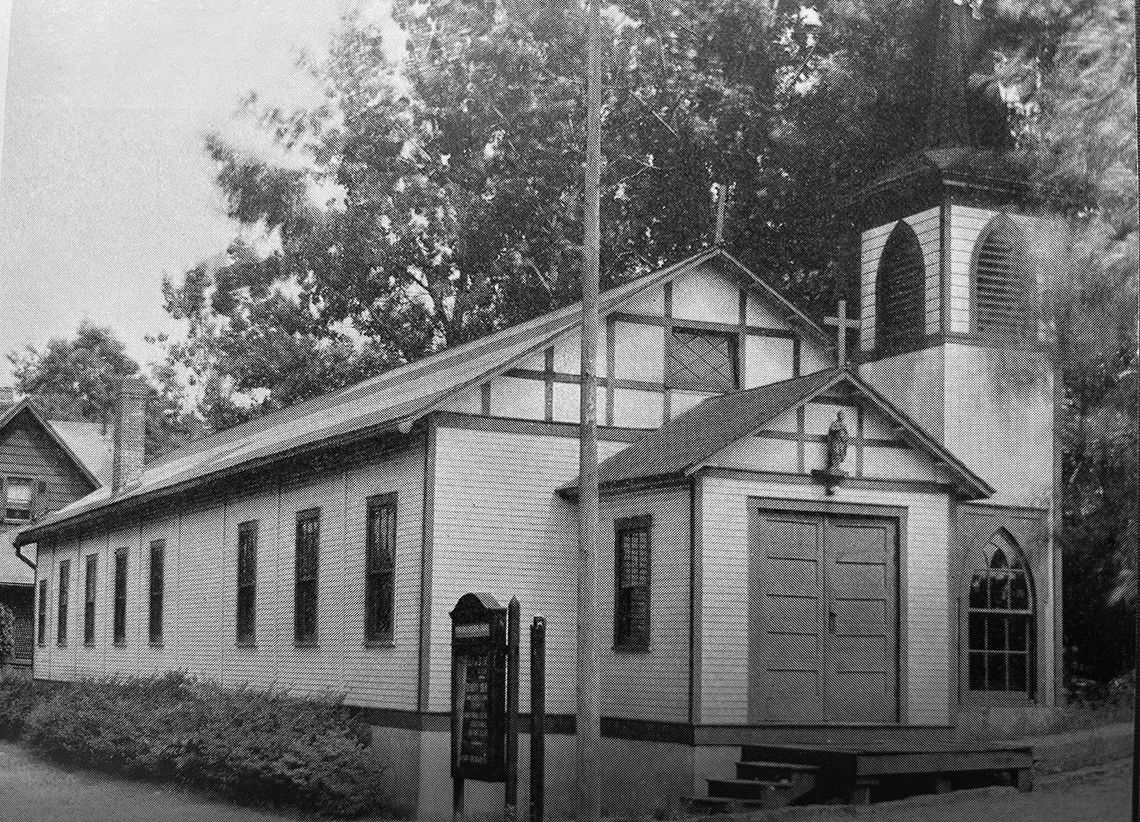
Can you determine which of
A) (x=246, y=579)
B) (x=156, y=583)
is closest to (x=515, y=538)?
(x=246, y=579)

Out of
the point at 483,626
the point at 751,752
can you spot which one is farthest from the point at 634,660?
the point at 483,626

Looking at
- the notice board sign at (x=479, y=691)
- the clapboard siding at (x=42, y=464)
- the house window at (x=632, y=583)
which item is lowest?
the notice board sign at (x=479, y=691)

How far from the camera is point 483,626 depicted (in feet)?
44.8

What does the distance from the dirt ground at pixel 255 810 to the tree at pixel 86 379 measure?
370cm

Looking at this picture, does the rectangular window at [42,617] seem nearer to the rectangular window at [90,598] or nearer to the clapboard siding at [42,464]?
the clapboard siding at [42,464]

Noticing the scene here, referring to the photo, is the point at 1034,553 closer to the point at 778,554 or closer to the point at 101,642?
the point at 778,554

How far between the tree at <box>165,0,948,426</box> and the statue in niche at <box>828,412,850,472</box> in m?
1.09

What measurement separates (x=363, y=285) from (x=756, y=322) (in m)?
3.90

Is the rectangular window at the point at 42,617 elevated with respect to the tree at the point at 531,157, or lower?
lower

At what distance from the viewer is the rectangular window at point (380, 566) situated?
17422 mm

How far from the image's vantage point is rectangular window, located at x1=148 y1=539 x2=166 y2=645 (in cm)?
2350

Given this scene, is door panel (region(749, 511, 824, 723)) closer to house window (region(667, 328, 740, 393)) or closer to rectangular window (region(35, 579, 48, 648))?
house window (region(667, 328, 740, 393))

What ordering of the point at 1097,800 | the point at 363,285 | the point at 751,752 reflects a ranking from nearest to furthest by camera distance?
1. the point at 1097,800
2. the point at 751,752
3. the point at 363,285

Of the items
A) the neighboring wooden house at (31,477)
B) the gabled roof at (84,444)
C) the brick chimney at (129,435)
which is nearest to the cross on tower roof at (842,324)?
the brick chimney at (129,435)
